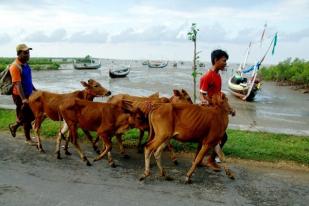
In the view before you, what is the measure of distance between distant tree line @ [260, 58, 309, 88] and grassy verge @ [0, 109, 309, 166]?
126 ft

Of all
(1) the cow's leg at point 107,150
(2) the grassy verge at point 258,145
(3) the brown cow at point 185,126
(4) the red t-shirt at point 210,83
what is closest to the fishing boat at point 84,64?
(2) the grassy verge at point 258,145

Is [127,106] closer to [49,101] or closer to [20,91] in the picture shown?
[49,101]

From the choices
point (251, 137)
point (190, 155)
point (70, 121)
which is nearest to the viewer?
point (70, 121)

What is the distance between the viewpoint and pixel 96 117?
344 inches

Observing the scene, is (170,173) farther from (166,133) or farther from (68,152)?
(68,152)

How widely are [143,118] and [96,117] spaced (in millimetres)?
1014

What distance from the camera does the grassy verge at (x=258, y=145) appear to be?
933cm

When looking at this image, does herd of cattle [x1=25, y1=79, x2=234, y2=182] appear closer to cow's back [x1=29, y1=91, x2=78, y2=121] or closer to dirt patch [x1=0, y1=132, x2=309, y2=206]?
cow's back [x1=29, y1=91, x2=78, y2=121]

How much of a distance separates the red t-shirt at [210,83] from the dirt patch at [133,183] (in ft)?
5.31

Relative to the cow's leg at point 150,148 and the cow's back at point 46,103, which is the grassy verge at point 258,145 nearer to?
the cow's back at point 46,103

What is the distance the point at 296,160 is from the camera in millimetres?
9164

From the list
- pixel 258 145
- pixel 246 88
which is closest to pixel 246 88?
pixel 246 88

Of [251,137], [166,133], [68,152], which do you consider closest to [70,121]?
[68,152]

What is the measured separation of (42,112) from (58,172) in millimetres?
2398
